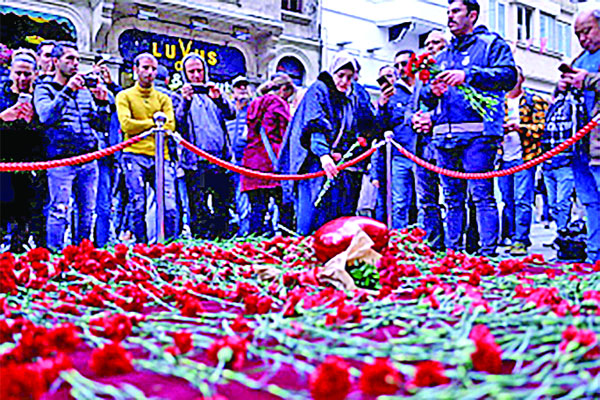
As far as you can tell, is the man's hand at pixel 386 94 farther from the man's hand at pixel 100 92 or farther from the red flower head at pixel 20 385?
the red flower head at pixel 20 385

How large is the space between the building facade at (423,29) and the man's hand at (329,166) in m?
12.0

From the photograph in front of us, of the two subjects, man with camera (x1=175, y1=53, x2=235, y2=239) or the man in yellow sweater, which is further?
man with camera (x1=175, y1=53, x2=235, y2=239)

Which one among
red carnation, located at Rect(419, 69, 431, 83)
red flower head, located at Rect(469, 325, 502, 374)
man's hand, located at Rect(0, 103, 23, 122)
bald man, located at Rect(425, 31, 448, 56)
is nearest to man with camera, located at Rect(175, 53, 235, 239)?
man's hand, located at Rect(0, 103, 23, 122)

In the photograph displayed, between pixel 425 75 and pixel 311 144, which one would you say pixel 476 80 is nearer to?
pixel 425 75

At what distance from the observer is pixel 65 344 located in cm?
169

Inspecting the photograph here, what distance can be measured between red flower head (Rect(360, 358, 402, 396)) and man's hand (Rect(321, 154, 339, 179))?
3.52 m

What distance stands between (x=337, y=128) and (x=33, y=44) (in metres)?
8.05

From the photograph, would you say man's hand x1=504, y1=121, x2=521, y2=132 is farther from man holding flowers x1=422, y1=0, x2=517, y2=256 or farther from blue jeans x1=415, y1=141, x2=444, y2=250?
man holding flowers x1=422, y1=0, x2=517, y2=256

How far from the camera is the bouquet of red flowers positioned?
4.55m

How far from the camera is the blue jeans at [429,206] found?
5154mm

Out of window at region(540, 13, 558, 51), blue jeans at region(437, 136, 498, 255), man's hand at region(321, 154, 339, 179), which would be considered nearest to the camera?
blue jeans at region(437, 136, 498, 255)

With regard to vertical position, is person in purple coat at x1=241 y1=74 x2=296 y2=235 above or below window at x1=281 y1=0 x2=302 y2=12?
below

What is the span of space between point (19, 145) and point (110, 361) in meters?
3.55

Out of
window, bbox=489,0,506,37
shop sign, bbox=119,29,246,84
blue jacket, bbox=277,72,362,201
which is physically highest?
window, bbox=489,0,506,37
